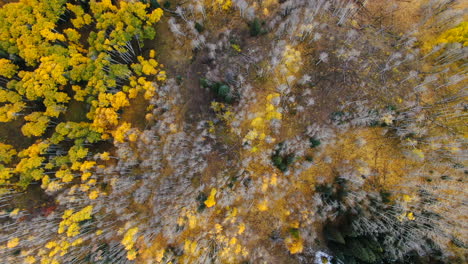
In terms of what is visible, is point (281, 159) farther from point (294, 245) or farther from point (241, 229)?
point (294, 245)

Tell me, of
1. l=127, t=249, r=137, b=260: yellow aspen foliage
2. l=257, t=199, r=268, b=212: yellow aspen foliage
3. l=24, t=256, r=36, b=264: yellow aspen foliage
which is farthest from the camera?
l=257, t=199, r=268, b=212: yellow aspen foliage

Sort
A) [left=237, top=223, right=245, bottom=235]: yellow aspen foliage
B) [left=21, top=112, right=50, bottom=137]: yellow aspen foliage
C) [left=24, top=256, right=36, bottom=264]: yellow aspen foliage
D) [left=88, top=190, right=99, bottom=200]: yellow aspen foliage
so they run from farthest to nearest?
[left=21, top=112, right=50, bottom=137]: yellow aspen foliage
[left=88, top=190, right=99, bottom=200]: yellow aspen foliage
[left=24, top=256, right=36, bottom=264]: yellow aspen foliage
[left=237, top=223, right=245, bottom=235]: yellow aspen foliage

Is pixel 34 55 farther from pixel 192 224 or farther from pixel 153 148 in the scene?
pixel 192 224

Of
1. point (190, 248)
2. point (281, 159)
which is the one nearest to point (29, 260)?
point (190, 248)

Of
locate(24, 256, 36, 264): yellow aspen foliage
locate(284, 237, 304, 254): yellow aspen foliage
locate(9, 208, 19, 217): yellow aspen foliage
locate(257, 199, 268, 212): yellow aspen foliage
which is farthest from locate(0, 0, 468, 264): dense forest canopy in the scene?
locate(9, 208, 19, 217): yellow aspen foliage

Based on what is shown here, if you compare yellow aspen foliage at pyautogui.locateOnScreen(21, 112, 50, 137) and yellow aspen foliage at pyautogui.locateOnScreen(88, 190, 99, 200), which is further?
yellow aspen foliage at pyautogui.locateOnScreen(21, 112, 50, 137)

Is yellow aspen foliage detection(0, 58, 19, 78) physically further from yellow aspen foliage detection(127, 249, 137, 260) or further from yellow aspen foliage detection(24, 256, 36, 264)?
yellow aspen foliage detection(127, 249, 137, 260)

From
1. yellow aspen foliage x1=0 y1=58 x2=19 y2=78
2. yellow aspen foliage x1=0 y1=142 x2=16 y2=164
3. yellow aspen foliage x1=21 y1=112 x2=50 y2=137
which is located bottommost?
yellow aspen foliage x1=0 y1=142 x2=16 y2=164

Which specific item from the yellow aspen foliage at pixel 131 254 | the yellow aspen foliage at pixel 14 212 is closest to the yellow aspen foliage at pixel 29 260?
the yellow aspen foliage at pixel 14 212

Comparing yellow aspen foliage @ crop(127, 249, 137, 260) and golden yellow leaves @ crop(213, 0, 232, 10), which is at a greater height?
golden yellow leaves @ crop(213, 0, 232, 10)

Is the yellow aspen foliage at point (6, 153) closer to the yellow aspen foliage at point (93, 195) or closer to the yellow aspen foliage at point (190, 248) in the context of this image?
the yellow aspen foliage at point (93, 195)
